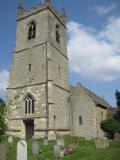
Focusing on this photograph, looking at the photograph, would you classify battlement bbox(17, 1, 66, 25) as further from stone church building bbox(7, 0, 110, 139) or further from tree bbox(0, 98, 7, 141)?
tree bbox(0, 98, 7, 141)

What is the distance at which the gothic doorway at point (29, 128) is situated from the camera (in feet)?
100

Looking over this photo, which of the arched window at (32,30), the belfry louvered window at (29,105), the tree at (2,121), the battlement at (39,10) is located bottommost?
the tree at (2,121)

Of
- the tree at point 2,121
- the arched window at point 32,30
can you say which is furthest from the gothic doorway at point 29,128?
the tree at point 2,121

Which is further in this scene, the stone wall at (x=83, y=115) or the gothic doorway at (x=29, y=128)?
the stone wall at (x=83, y=115)

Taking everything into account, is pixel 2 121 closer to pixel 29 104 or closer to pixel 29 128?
pixel 29 104

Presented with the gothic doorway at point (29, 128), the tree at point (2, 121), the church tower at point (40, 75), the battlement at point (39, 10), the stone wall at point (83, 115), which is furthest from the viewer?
the battlement at point (39, 10)

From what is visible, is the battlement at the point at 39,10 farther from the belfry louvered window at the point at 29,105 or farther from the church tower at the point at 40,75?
the belfry louvered window at the point at 29,105

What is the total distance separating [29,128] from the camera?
102 feet

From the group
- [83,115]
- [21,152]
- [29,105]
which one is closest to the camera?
[21,152]

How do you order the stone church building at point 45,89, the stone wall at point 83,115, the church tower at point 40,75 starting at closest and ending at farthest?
the church tower at point 40,75, the stone church building at point 45,89, the stone wall at point 83,115

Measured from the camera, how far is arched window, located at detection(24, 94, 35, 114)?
30.5m

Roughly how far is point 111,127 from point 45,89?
980 cm

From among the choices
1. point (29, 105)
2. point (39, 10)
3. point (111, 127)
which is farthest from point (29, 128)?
point (39, 10)

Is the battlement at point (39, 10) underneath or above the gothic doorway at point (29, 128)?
above
